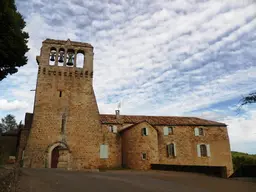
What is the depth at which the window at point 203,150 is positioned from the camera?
83.1 ft

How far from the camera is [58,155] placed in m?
19.9

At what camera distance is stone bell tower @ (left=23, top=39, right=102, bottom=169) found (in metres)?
19.4

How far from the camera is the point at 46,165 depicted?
18750 millimetres

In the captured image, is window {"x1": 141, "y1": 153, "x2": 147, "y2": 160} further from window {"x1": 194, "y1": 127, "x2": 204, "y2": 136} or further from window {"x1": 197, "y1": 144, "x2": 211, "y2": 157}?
window {"x1": 194, "y1": 127, "x2": 204, "y2": 136}

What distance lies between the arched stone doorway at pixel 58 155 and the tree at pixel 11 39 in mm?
9864

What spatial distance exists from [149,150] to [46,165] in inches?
404

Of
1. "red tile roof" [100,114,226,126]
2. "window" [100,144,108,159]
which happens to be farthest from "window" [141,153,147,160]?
"red tile roof" [100,114,226,126]

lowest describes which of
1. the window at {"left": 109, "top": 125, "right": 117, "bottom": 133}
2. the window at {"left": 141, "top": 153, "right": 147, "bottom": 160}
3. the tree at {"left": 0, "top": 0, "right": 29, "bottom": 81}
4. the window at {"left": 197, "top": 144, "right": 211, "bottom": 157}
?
the window at {"left": 141, "top": 153, "right": 147, "bottom": 160}

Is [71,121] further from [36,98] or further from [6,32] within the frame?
[6,32]

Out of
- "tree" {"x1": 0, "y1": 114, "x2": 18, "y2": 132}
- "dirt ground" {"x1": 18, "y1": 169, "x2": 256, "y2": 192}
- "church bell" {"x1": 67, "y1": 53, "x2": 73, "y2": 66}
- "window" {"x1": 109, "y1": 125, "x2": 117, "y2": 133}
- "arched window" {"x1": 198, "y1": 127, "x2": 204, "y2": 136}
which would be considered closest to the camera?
"dirt ground" {"x1": 18, "y1": 169, "x2": 256, "y2": 192}

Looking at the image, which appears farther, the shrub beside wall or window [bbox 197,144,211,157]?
window [bbox 197,144,211,157]

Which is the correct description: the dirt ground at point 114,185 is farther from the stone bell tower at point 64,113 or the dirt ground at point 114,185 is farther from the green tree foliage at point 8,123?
the green tree foliage at point 8,123

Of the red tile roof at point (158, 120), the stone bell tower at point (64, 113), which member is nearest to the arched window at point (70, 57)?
the stone bell tower at point (64, 113)

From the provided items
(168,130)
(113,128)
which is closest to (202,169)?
(168,130)
